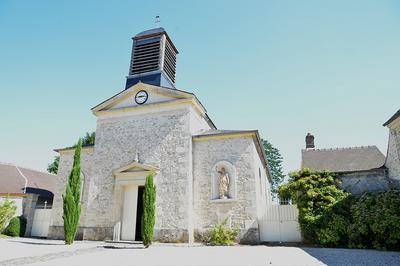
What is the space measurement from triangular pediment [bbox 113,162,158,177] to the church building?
4 cm

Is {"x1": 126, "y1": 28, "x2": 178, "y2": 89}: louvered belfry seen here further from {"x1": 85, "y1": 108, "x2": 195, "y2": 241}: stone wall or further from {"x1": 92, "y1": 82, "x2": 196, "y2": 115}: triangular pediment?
{"x1": 85, "y1": 108, "x2": 195, "y2": 241}: stone wall

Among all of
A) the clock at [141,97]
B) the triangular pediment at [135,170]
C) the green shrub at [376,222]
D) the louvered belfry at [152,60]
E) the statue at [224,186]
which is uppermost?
the louvered belfry at [152,60]

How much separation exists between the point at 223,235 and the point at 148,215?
3110 mm

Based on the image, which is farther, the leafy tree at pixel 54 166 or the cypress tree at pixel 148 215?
the leafy tree at pixel 54 166

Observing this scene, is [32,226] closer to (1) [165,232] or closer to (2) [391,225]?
(1) [165,232]

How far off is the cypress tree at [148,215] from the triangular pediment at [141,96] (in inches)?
170

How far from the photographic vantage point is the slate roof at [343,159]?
46.9ft

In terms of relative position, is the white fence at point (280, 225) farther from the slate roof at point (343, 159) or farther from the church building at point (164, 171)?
the slate roof at point (343, 159)

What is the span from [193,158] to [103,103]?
5.78m

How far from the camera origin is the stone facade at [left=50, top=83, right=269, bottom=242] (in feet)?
38.2

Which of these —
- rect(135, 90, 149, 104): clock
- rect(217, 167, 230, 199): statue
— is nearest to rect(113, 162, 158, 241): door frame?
rect(217, 167, 230, 199): statue

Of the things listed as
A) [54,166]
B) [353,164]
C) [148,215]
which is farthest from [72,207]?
[54,166]

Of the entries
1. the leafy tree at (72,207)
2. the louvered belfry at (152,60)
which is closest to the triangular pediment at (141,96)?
the louvered belfry at (152,60)

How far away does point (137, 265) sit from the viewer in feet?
20.4
